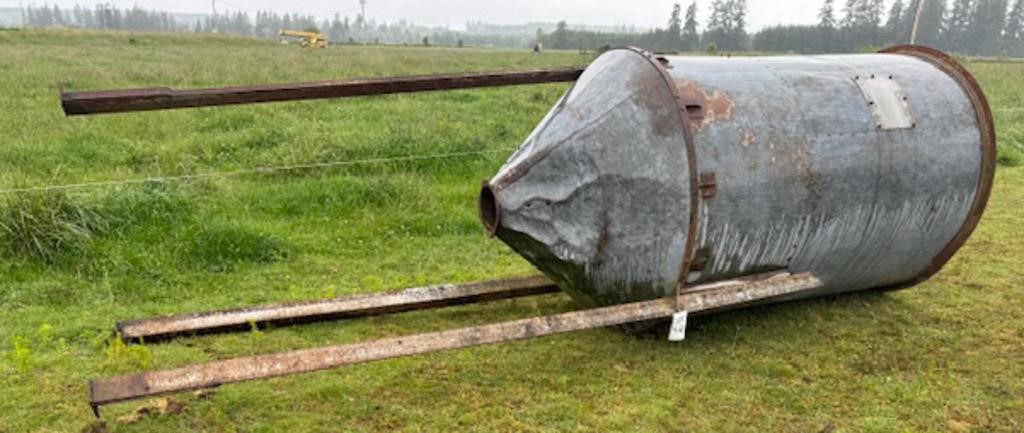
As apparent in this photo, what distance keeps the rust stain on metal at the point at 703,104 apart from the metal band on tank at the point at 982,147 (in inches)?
Answer: 69.9

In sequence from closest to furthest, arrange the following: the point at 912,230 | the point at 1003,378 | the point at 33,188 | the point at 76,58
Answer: the point at 1003,378, the point at 912,230, the point at 33,188, the point at 76,58

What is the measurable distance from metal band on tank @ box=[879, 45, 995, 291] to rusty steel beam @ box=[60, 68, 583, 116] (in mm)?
2423

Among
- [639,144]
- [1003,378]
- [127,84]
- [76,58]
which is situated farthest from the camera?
[76,58]

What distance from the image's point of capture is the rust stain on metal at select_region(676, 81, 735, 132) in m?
4.01

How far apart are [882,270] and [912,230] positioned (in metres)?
0.34

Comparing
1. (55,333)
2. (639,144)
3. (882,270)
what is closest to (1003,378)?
(882,270)

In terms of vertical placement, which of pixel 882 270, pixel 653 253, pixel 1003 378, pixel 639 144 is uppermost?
pixel 639 144

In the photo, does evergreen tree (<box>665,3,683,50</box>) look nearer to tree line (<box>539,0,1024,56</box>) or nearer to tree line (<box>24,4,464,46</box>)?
tree line (<box>539,0,1024,56</box>)

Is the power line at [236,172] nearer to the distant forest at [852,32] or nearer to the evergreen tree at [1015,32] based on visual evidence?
the distant forest at [852,32]

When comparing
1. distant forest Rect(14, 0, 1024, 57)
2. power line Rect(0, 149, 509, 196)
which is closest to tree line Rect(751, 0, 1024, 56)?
distant forest Rect(14, 0, 1024, 57)

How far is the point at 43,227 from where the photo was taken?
18.6ft

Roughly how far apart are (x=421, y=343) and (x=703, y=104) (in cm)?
194

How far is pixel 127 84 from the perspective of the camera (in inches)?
615

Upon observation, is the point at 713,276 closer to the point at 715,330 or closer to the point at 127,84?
the point at 715,330
